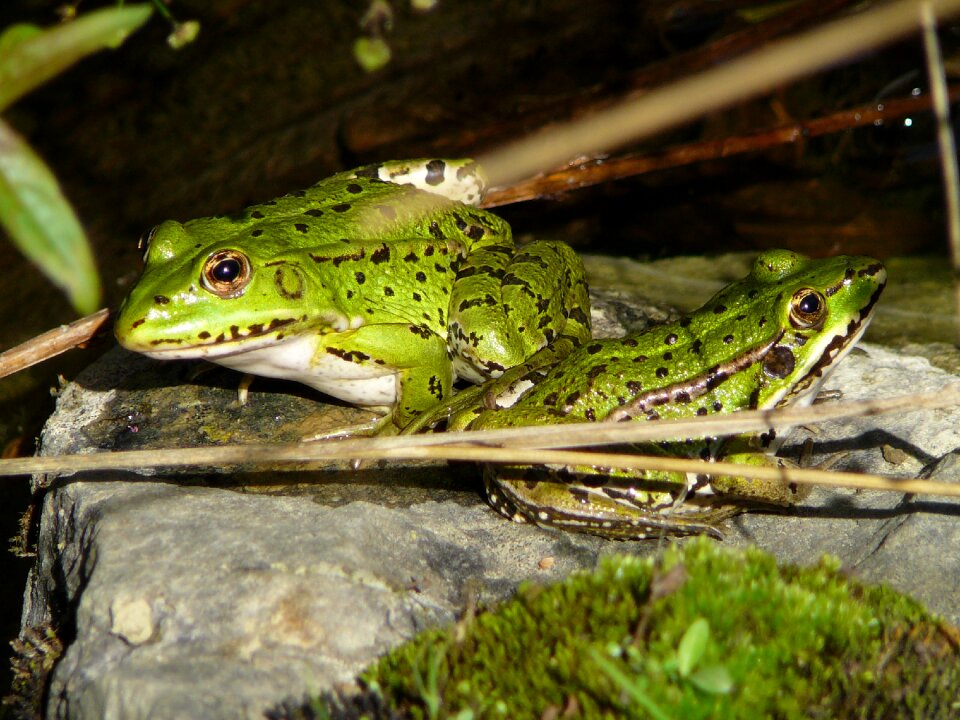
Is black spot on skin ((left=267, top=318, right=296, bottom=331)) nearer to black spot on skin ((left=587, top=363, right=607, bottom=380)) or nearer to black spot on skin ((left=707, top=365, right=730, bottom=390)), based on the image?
black spot on skin ((left=587, top=363, right=607, bottom=380))

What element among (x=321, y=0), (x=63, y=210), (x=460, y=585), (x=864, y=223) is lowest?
(x=864, y=223)

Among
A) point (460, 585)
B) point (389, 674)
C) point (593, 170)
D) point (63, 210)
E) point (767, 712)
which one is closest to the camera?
point (63, 210)

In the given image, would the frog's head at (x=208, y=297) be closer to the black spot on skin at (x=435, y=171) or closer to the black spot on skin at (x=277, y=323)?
the black spot on skin at (x=277, y=323)

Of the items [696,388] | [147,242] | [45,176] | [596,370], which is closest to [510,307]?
[596,370]

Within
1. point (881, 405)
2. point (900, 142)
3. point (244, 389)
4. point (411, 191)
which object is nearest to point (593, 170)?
point (411, 191)

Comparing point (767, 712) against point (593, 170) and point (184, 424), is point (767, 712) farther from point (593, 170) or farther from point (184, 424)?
point (593, 170)

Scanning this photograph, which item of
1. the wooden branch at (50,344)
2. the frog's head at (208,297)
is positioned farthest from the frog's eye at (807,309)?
the wooden branch at (50,344)
